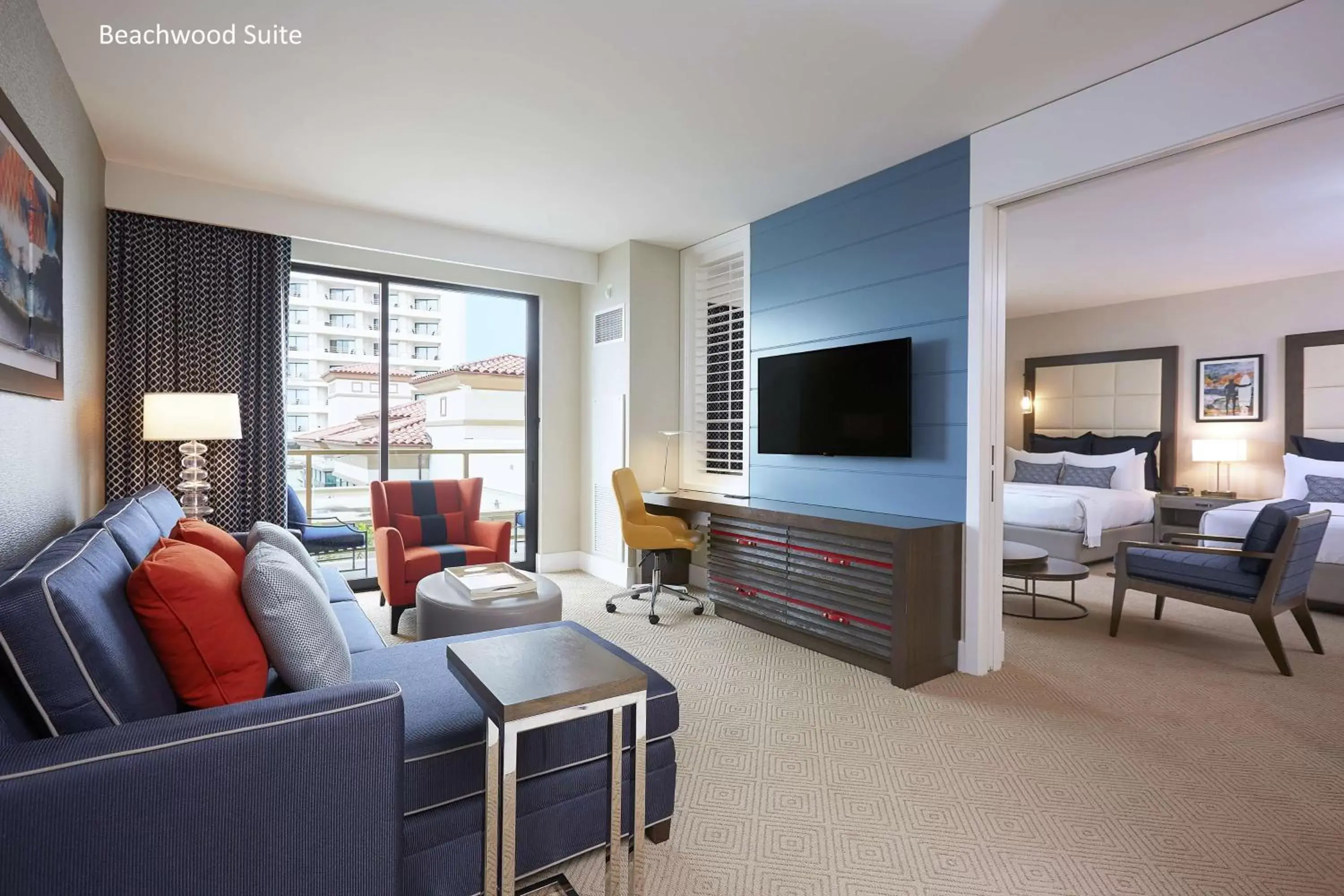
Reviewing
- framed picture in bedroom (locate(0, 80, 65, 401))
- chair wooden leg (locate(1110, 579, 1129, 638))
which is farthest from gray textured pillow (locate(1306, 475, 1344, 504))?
framed picture in bedroom (locate(0, 80, 65, 401))

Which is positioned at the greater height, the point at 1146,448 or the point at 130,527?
the point at 1146,448

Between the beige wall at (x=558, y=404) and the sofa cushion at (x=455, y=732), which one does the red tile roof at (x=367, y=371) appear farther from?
the sofa cushion at (x=455, y=732)

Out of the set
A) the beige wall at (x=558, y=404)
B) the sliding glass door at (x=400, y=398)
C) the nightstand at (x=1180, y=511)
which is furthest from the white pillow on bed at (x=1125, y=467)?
the sliding glass door at (x=400, y=398)

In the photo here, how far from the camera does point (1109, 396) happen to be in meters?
6.75

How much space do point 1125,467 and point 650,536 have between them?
486cm

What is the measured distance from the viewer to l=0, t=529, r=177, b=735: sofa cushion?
1.12 m

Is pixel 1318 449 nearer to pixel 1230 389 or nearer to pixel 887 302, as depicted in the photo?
pixel 1230 389

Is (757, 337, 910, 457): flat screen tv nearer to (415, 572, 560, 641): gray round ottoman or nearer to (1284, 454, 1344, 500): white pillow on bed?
(415, 572, 560, 641): gray round ottoman

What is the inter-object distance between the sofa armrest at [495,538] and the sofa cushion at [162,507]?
1693 millimetres

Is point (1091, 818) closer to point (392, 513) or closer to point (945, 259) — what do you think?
point (945, 259)

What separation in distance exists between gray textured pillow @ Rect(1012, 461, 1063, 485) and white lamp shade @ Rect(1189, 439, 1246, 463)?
3.56ft

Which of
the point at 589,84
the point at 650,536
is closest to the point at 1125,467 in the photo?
the point at 650,536

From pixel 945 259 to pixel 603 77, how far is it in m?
1.87

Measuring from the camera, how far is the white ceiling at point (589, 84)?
7.56ft
